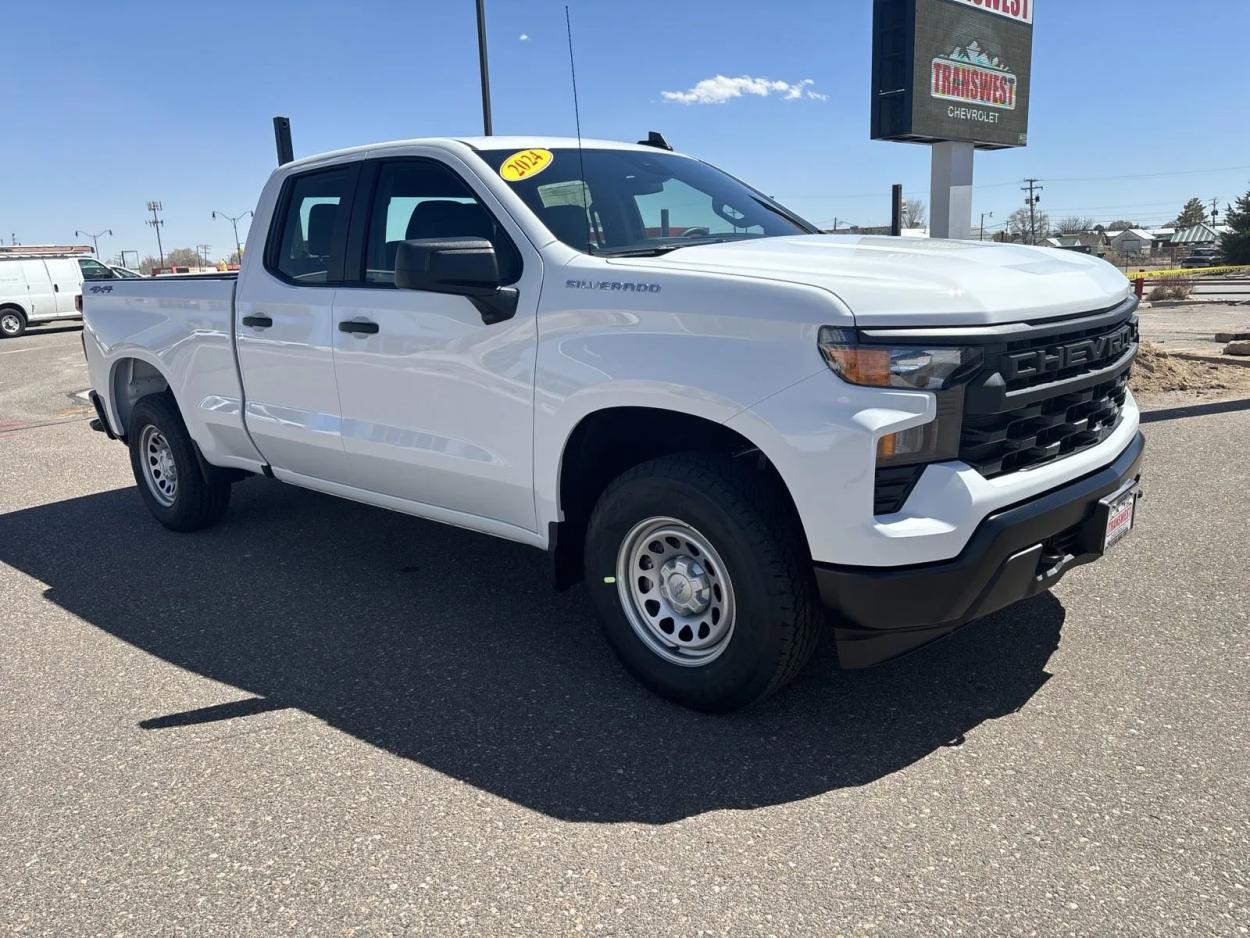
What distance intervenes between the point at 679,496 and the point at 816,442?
539 mm

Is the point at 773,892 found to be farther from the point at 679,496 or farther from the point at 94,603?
the point at 94,603

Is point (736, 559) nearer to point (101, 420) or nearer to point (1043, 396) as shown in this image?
point (1043, 396)

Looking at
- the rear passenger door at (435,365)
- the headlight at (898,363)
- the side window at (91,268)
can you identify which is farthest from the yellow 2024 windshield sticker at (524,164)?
the side window at (91,268)

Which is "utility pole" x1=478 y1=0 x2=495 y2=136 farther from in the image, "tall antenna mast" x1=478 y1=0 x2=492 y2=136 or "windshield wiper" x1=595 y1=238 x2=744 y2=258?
"windshield wiper" x1=595 y1=238 x2=744 y2=258

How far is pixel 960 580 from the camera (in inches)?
113

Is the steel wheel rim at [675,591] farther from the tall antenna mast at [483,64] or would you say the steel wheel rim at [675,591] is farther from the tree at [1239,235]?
the tree at [1239,235]

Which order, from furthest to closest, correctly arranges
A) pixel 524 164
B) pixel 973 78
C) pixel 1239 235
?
pixel 1239 235
pixel 973 78
pixel 524 164

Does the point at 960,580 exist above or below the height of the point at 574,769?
above

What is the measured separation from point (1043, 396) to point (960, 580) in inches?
25.4

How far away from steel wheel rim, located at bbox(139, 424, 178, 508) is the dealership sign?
12705mm

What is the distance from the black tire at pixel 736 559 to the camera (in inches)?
121

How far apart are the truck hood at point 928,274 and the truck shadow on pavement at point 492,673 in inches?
53.7

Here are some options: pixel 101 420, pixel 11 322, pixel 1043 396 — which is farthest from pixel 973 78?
pixel 11 322

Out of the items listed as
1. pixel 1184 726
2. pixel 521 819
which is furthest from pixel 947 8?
pixel 521 819
